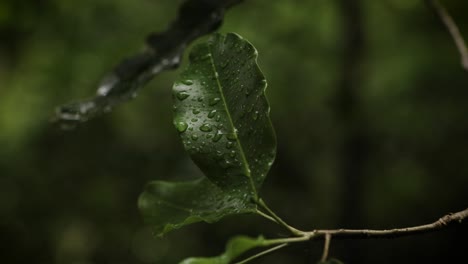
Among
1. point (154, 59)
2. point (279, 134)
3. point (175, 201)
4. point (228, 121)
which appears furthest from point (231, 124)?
point (279, 134)

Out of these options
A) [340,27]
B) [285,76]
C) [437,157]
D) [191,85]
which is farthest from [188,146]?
[437,157]

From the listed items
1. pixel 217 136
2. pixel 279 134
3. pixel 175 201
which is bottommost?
pixel 279 134

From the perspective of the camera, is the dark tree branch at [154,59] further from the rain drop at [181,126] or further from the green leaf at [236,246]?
the green leaf at [236,246]

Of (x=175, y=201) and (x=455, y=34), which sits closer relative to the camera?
(x=175, y=201)

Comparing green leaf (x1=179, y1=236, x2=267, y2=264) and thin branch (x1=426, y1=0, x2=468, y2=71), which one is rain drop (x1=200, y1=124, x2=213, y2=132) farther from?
thin branch (x1=426, y1=0, x2=468, y2=71)

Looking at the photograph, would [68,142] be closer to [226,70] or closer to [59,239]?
[59,239]

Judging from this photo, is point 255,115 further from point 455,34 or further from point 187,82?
point 455,34
